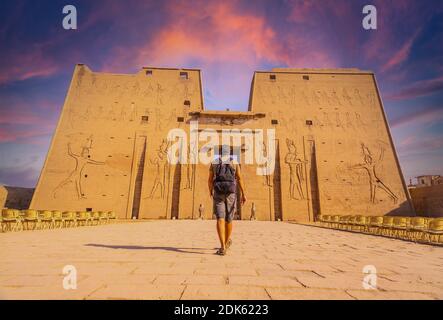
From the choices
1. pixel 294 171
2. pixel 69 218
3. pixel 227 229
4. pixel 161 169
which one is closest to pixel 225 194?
pixel 227 229

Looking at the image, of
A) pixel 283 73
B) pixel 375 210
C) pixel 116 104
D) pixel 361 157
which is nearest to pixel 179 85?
pixel 116 104

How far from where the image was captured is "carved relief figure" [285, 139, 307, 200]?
20.4 m

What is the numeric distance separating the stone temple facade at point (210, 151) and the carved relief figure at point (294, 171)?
83 millimetres

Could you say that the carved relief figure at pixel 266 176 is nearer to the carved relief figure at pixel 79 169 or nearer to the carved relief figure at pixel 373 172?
the carved relief figure at pixel 373 172

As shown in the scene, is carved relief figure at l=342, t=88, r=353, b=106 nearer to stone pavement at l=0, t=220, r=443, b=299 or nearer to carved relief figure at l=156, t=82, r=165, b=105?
carved relief figure at l=156, t=82, r=165, b=105

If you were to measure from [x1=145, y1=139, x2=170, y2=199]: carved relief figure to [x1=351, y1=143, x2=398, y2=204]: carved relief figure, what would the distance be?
15475mm

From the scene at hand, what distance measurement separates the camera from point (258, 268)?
8.91 feet

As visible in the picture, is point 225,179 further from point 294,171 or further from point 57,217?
point 294,171

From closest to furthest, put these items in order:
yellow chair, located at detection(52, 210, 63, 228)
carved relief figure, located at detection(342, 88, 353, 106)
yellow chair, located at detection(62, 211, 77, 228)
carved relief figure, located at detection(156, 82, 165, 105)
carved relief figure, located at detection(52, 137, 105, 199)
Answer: yellow chair, located at detection(52, 210, 63, 228)
yellow chair, located at detection(62, 211, 77, 228)
carved relief figure, located at detection(52, 137, 105, 199)
carved relief figure, located at detection(156, 82, 165, 105)
carved relief figure, located at detection(342, 88, 353, 106)

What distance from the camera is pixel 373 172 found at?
2112 centimetres

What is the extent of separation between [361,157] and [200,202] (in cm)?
1409

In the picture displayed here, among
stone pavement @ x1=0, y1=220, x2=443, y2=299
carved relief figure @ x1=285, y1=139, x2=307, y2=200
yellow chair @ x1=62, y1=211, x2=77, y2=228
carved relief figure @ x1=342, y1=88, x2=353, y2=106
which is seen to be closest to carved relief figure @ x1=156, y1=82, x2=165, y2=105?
carved relief figure @ x1=285, y1=139, x2=307, y2=200
